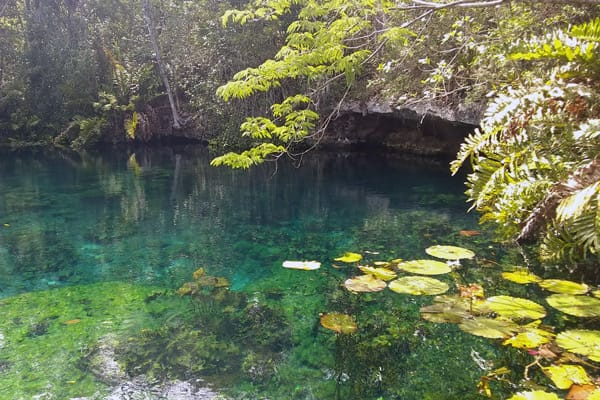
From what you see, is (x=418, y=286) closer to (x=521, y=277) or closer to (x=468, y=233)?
(x=521, y=277)

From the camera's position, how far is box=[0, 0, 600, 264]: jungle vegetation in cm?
394

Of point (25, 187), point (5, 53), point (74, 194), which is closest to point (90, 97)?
point (5, 53)

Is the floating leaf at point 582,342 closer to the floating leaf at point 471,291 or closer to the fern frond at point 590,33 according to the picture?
the floating leaf at point 471,291

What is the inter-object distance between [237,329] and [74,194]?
8.17 m

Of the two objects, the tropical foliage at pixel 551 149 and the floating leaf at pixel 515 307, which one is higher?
the tropical foliage at pixel 551 149

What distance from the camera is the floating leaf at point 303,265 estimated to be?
5035mm

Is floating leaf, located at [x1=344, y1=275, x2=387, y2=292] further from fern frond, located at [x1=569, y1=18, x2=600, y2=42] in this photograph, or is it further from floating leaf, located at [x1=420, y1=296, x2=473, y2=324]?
fern frond, located at [x1=569, y1=18, x2=600, y2=42]

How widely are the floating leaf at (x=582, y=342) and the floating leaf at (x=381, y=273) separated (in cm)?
166

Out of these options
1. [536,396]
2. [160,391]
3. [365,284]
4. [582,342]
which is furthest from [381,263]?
[160,391]

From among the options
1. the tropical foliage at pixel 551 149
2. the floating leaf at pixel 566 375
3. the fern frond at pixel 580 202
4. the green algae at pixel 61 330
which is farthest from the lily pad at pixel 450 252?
the green algae at pixel 61 330

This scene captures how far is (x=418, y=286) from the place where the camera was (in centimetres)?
419

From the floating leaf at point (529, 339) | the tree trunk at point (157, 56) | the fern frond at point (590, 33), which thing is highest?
the tree trunk at point (157, 56)

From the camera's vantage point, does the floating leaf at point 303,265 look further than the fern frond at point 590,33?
Yes

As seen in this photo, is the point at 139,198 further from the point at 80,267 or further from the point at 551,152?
the point at 551,152
